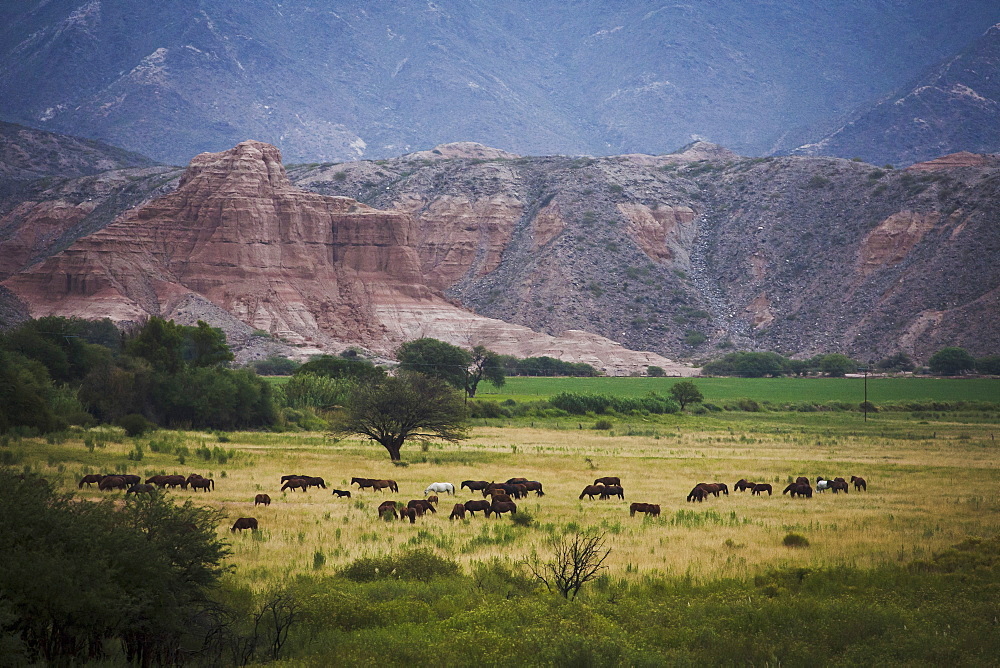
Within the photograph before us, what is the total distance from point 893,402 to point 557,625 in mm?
85878

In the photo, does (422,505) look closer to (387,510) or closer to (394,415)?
(387,510)

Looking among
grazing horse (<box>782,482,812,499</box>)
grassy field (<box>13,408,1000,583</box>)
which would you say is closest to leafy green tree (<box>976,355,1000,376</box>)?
grassy field (<box>13,408,1000,583</box>)

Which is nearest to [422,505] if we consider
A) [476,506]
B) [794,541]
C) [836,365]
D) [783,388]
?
[476,506]

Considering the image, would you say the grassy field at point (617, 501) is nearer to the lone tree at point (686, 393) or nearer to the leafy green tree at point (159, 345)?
the leafy green tree at point (159, 345)

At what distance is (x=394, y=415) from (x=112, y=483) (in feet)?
64.4

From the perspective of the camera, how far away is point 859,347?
135125 mm

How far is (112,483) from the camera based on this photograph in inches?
1063

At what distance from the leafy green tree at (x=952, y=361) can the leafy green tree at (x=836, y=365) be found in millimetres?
11455

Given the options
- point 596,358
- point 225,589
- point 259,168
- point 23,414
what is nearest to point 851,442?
point 23,414

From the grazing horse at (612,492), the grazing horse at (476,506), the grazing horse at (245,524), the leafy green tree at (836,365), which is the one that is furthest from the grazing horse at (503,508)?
the leafy green tree at (836,365)

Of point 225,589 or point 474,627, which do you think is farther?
point 225,589

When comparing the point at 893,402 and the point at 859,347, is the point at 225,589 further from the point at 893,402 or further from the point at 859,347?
the point at 859,347

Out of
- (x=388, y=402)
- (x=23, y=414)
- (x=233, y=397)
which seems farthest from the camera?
(x=233, y=397)

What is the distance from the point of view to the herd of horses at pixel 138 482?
2639cm
